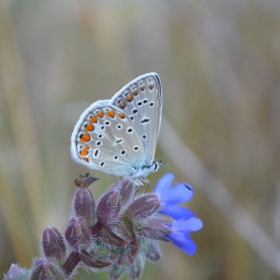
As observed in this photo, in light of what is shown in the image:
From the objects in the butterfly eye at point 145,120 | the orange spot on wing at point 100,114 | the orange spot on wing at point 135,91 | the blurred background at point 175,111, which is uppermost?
the orange spot on wing at point 135,91

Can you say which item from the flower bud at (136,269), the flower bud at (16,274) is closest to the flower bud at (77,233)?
the flower bud at (16,274)

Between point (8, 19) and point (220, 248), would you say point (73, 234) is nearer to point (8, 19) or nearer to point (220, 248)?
point (220, 248)

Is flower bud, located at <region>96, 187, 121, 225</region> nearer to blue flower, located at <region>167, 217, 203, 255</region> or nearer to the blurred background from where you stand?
blue flower, located at <region>167, 217, 203, 255</region>

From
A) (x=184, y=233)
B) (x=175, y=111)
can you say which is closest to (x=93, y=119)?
(x=184, y=233)

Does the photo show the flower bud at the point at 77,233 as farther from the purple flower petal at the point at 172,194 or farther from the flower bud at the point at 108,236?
the purple flower petal at the point at 172,194

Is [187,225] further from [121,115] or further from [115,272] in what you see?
[121,115]

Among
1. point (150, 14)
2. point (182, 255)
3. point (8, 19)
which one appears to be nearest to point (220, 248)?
point (182, 255)
